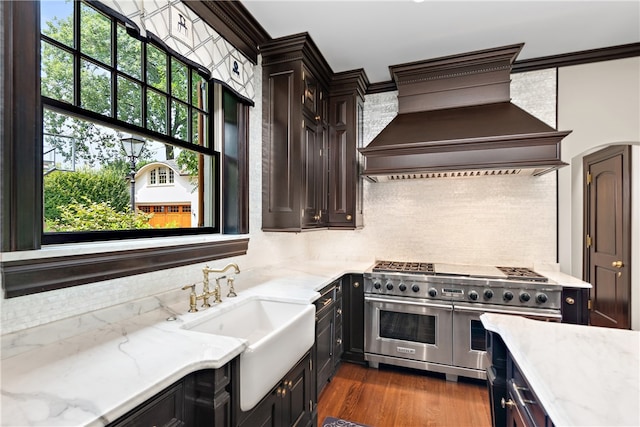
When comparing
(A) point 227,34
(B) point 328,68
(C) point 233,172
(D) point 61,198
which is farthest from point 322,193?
(D) point 61,198

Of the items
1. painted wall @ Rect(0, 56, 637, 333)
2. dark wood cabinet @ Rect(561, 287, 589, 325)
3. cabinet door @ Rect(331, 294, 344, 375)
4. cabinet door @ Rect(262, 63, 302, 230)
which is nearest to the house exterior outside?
painted wall @ Rect(0, 56, 637, 333)

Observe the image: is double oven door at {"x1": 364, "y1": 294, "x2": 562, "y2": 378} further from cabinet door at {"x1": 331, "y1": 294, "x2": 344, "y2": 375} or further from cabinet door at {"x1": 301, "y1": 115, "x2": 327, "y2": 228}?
cabinet door at {"x1": 301, "y1": 115, "x2": 327, "y2": 228}

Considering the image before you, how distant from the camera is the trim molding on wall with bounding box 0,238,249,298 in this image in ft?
3.55

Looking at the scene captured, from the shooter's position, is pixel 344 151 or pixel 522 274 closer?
pixel 522 274

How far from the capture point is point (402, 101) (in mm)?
3266

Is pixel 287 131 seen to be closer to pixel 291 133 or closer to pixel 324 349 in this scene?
pixel 291 133

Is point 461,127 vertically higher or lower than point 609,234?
higher

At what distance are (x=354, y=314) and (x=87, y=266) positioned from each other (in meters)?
2.21

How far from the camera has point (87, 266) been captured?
1.29 metres

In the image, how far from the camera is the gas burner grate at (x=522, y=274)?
8.31 feet

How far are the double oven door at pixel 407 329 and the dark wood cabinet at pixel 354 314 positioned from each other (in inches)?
2.4

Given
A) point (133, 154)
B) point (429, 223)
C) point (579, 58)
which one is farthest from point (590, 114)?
point (133, 154)

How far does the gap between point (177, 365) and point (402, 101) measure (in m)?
3.11

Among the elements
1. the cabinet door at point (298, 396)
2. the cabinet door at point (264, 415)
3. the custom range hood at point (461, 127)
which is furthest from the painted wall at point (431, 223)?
the cabinet door at point (264, 415)
